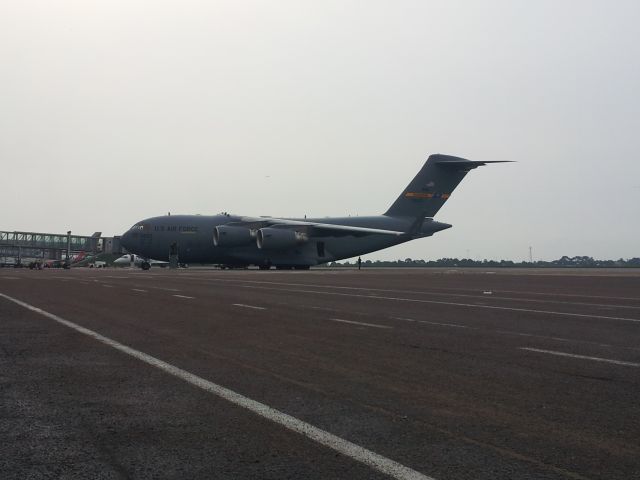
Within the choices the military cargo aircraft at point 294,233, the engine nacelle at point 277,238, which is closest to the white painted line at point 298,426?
the military cargo aircraft at point 294,233

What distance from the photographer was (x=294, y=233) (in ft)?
174

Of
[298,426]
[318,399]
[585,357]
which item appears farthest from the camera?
[585,357]

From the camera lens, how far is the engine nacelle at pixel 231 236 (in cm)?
5197

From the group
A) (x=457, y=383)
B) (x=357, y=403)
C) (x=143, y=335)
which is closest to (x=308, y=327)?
(x=143, y=335)

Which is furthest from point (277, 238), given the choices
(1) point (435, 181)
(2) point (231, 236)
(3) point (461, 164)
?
(3) point (461, 164)

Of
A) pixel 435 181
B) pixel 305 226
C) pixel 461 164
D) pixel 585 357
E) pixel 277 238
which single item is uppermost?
pixel 461 164

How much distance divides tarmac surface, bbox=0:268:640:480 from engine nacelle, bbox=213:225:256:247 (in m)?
39.6

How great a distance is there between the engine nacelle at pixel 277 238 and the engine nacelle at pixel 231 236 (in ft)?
3.34

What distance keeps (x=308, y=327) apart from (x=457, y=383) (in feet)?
17.1

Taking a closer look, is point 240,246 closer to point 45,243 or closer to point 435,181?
point 435,181

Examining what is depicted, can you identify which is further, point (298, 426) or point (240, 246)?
point (240, 246)

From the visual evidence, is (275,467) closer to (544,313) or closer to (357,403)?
(357,403)

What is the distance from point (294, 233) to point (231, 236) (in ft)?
16.5

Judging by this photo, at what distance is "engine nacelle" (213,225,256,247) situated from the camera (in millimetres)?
51969
